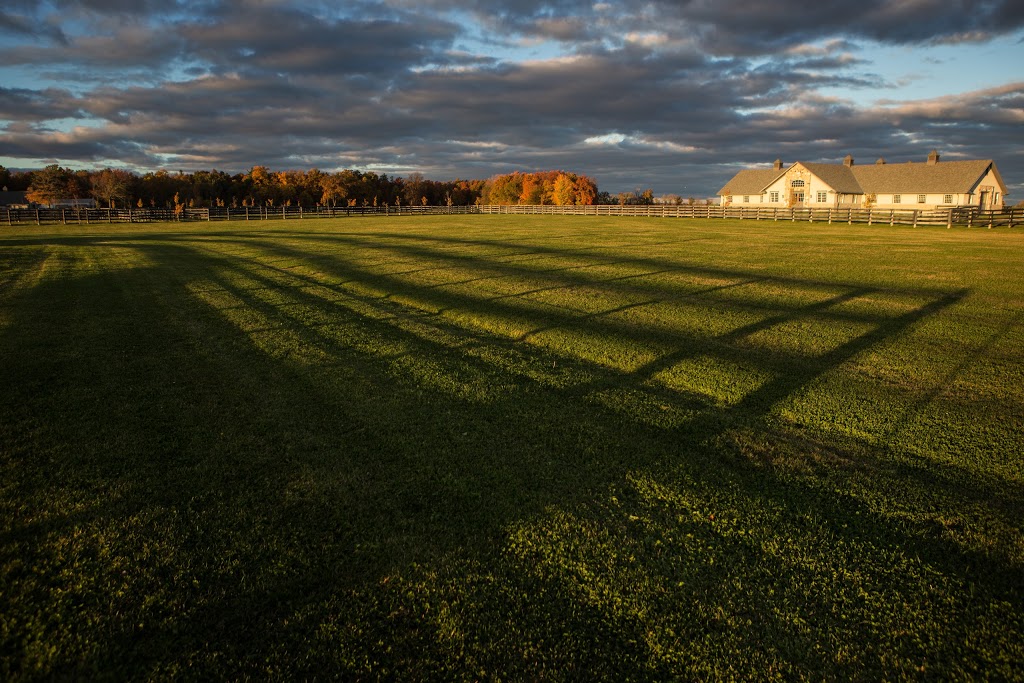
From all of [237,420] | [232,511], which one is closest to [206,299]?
[237,420]

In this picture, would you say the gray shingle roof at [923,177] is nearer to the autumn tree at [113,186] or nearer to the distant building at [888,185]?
the distant building at [888,185]

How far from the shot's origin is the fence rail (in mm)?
41281

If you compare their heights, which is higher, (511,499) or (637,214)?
(637,214)

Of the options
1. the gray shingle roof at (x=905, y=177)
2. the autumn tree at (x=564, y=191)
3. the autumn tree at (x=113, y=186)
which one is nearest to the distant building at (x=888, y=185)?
the gray shingle roof at (x=905, y=177)

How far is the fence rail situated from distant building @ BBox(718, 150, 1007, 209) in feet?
53.0

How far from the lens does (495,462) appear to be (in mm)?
5227

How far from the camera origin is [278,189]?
356 ft

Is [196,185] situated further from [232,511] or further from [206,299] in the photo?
[232,511]

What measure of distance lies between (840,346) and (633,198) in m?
93.9

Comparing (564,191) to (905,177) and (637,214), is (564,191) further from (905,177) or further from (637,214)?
(905,177)

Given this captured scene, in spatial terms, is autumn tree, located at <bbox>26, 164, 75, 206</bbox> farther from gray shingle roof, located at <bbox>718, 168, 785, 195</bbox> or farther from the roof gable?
the roof gable

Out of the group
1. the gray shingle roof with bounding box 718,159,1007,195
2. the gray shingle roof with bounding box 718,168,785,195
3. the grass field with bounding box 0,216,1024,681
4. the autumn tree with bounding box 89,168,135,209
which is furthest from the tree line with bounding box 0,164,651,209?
the grass field with bounding box 0,216,1024,681

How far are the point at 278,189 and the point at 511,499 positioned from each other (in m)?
117

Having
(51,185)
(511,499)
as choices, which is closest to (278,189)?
(51,185)
